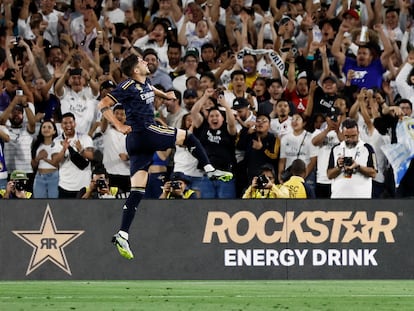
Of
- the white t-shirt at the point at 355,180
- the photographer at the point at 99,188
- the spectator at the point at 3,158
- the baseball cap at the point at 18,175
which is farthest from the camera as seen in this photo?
the spectator at the point at 3,158

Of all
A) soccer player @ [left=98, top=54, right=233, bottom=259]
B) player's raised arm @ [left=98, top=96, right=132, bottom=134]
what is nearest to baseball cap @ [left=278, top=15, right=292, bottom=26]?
soccer player @ [left=98, top=54, right=233, bottom=259]

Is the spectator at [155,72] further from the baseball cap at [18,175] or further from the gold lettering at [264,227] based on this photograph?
the gold lettering at [264,227]

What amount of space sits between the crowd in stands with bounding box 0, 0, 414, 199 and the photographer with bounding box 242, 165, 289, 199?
21mm

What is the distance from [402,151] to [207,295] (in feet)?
18.4

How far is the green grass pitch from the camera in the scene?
11406 millimetres

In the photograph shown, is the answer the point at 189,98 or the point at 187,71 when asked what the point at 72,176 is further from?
the point at 187,71

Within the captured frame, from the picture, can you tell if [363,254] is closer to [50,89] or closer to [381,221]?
[381,221]

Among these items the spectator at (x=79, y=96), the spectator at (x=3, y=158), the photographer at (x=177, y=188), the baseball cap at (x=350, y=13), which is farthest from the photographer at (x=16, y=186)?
the baseball cap at (x=350, y=13)

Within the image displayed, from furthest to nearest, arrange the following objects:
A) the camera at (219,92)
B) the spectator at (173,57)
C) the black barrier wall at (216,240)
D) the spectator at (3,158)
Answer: the spectator at (173,57), the camera at (219,92), the spectator at (3,158), the black barrier wall at (216,240)

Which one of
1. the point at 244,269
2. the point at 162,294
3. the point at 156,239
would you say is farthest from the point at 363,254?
Result: the point at 162,294

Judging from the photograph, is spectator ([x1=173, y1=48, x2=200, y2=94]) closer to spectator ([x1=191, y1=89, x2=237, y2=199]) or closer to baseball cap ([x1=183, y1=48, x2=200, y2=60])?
baseball cap ([x1=183, y1=48, x2=200, y2=60])

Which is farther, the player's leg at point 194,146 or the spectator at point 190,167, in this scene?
the spectator at point 190,167

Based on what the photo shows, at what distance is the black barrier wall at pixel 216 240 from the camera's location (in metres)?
15.7

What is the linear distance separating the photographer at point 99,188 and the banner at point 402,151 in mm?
4320
